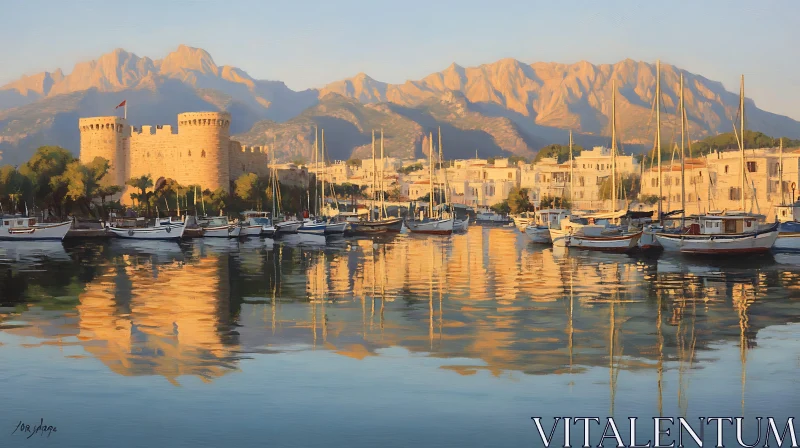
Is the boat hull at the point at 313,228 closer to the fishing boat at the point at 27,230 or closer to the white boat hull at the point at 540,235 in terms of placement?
the white boat hull at the point at 540,235

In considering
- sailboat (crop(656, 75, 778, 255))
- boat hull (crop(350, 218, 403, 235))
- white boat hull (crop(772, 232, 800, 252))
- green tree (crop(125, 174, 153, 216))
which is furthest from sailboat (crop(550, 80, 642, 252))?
green tree (crop(125, 174, 153, 216))

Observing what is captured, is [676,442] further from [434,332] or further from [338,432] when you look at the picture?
[434,332]

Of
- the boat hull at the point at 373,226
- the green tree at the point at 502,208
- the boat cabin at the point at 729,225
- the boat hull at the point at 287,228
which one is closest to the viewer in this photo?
the boat cabin at the point at 729,225

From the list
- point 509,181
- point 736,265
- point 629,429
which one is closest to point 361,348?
point 629,429

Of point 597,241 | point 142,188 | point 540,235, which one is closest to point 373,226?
point 540,235

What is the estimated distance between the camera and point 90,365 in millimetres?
14094

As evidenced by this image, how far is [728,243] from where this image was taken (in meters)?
39.6

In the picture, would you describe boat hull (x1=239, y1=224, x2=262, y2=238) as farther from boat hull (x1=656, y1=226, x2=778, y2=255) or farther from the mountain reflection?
boat hull (x1=656, y1=226, x2=778, y2=255)

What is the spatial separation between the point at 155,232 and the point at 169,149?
28.9 meters

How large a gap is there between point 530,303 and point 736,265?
1618cm

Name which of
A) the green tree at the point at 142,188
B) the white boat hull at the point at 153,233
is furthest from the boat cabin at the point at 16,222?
the green tree at the point at 142,188

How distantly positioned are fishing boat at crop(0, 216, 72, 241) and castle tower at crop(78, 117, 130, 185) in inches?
1195

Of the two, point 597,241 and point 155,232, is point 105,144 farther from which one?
point 597,241

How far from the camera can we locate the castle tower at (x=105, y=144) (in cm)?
8594
